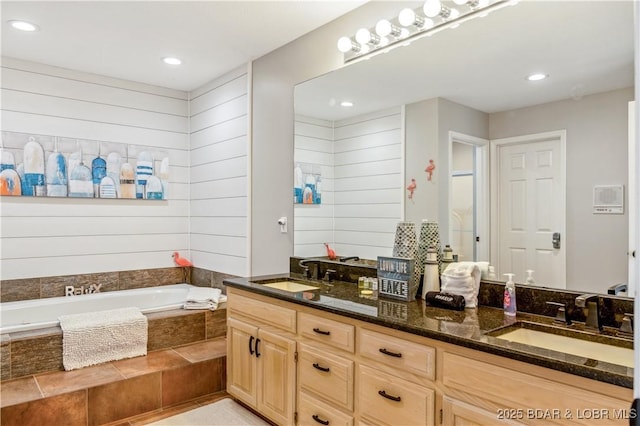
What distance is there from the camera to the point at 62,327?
2.88 meters

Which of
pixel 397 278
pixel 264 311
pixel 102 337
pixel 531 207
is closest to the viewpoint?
pixel 531 207

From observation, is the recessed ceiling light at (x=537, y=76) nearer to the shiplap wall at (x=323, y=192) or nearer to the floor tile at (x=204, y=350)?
the shiplap wall at (x=323, y=192)

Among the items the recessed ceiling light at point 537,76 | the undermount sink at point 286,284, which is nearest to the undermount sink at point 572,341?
the recessed ceiling light at point 537,76

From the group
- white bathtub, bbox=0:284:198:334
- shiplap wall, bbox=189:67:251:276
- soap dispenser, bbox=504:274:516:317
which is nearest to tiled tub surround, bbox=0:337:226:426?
white bathtub, bbox=0:284:198:334

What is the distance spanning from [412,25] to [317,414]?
211 cm

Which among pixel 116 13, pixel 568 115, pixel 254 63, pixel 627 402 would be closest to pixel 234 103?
pixel 254 63

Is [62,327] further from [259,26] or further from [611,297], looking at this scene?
[611,297]

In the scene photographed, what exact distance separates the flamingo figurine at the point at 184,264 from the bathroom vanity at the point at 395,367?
173cm

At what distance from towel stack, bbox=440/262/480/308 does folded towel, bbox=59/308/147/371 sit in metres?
2.28

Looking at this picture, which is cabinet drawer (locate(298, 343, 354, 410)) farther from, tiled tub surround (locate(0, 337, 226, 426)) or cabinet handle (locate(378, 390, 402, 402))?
tiled tub surround (locate(0, 337, 226, 426))

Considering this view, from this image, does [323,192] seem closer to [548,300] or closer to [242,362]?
[242,362]

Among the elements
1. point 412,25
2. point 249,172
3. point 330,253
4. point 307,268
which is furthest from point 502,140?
point 249,172

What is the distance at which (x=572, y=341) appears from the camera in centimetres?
156

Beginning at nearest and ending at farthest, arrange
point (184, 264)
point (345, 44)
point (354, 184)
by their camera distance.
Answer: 1. point (345, 44)
2. point (354, 184)
3. point (184, 264)
